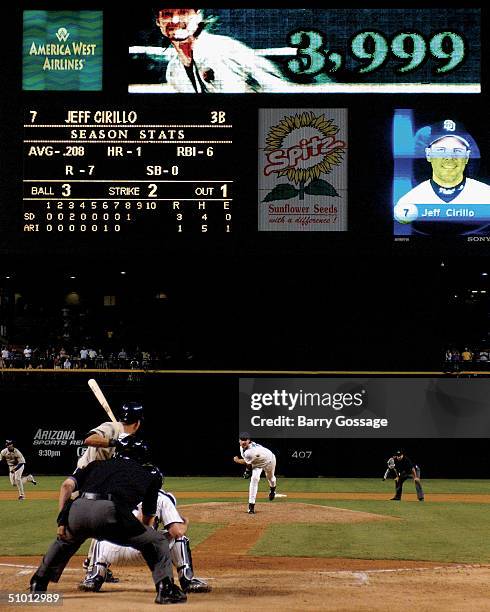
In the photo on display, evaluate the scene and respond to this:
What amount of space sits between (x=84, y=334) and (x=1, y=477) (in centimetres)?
704

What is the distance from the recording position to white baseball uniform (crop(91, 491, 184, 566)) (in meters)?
8.73

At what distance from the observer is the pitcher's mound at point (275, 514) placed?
1717cm

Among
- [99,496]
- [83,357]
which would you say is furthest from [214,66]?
[99,496]

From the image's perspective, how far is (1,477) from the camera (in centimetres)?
3016

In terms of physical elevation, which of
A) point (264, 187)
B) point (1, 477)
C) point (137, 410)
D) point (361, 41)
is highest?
point (361, 41)

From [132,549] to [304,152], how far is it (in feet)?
50.8

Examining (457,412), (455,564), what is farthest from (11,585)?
(457,412)

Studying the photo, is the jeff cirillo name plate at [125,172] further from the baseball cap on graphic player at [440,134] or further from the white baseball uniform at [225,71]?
the baseball cap on graphic player at [440,134]

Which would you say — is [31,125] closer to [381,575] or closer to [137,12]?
[137,12]

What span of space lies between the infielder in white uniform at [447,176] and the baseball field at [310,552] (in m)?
6.61

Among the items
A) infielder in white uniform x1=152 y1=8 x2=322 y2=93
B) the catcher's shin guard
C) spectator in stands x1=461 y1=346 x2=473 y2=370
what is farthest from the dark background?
the catcher's shin guard

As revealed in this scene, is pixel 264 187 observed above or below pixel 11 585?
above

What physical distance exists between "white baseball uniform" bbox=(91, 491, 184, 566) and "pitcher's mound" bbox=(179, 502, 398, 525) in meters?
7.84

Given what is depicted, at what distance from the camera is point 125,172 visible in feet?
76.2
